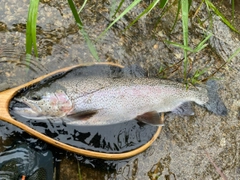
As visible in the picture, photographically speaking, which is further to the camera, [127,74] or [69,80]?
[127,74]

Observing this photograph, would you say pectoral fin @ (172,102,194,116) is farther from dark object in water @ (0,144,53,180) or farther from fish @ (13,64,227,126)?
dark object in water @ (0,144,53,180)

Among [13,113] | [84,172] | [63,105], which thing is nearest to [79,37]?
[63,105]

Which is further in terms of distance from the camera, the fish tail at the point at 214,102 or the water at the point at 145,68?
the fish tail at the point at 214,102

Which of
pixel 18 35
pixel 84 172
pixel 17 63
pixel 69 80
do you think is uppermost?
pixel 18 35

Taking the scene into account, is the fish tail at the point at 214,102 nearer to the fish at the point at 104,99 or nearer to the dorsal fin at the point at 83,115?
the fish at the point at 104,99

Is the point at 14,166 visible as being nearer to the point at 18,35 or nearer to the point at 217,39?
the point at 18,35

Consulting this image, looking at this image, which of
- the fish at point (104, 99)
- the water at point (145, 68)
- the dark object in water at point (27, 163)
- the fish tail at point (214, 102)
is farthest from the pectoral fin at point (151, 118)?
the dark object in water at point (27, 163)

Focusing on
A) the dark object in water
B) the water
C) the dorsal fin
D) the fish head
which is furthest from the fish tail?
the dark object in water
